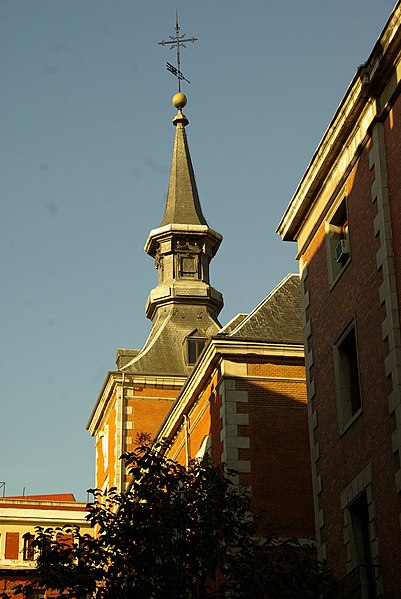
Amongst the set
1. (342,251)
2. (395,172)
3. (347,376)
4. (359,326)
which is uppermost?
(395,172)

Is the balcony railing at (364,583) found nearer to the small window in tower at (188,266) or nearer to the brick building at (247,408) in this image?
the brick building at (247,408)

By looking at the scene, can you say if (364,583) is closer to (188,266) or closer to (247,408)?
(247,408)

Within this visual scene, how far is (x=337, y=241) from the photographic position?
2247 centimetres

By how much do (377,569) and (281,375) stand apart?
385 inches

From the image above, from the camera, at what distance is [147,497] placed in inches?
770

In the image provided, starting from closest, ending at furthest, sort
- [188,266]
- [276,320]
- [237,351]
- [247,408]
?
[247,408] < [237,351] < [276,320] < [188,266]

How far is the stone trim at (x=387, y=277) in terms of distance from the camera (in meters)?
18.5

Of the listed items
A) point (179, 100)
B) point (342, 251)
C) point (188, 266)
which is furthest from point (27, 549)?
point (342, 251)

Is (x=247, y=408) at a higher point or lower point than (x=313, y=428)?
higher

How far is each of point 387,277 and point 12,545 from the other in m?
34.4

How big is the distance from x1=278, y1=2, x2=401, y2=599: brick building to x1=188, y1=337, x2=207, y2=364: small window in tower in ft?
72.2

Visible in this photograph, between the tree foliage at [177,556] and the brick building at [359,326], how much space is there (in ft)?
4.21

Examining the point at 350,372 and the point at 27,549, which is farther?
the point at 27,549

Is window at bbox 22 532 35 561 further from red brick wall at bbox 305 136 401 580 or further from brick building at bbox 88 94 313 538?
red brick wall at bbox 305 136 401 580
